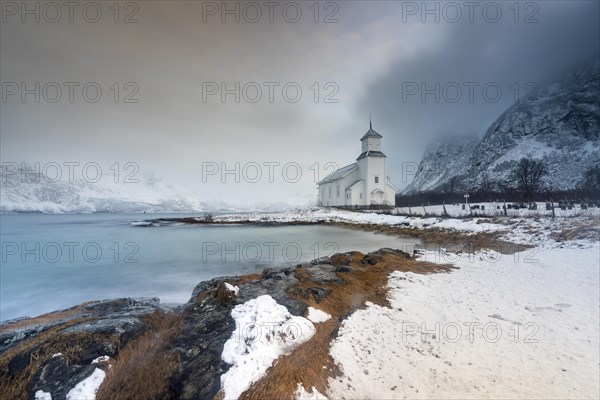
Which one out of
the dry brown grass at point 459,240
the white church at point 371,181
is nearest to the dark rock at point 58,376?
the dry brown grass at point 459,240

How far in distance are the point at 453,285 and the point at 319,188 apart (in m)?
62.2

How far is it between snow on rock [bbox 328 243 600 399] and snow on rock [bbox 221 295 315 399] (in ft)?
2.13

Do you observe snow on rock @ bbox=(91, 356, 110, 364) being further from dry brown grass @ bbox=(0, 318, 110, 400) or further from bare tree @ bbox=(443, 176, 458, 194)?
bare tree @ bbox=(443, 176, 458, 194)

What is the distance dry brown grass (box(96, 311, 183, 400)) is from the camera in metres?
2.89

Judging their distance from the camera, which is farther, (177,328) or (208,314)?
(208,314)

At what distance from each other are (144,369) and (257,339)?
135 centimetres

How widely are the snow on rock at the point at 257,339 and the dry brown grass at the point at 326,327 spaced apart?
0.12 meters

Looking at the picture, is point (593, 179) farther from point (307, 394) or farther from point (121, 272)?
point (121, 272)

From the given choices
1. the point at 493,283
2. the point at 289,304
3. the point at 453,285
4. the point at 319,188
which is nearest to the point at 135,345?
the point at 289,304

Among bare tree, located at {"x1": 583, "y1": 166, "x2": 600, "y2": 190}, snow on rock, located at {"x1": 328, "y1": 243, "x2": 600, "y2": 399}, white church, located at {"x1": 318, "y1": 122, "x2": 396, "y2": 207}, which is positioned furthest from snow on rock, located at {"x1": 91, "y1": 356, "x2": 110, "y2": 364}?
bare tree, located at {"x1": 583, "y1": 166, "x2": 600, "y2": 190}

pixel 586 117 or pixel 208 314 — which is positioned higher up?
pixel 586 117

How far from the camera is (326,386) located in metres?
3.04

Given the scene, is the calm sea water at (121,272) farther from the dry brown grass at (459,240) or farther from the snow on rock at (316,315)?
the snow on rock at (316,315)

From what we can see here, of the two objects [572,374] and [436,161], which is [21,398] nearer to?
[572,374]
